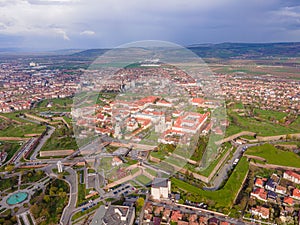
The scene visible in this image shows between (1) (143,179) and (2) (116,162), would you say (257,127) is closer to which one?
(1) (143,179)

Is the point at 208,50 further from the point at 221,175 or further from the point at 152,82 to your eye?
the point at 221,175

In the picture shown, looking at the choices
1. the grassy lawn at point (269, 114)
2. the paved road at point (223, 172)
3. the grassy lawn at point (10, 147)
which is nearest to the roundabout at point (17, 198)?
the grassy lawn at point (10, 147)

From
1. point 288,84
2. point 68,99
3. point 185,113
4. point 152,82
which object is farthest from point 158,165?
point 288,84

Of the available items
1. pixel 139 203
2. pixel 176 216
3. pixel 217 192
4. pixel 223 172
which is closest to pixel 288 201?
pixel 217 192

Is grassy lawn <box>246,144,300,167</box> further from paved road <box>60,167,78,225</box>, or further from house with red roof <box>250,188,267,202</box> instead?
paved road <box>60,167,78,225</box>

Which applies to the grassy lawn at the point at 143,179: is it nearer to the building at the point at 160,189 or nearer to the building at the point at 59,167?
the building at the point at 160,189

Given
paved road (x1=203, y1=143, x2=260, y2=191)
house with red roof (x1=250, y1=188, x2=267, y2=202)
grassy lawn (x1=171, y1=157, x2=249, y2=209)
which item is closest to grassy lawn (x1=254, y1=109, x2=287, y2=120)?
paved road (x1=203, y1=143, x2=260, y2=191)
